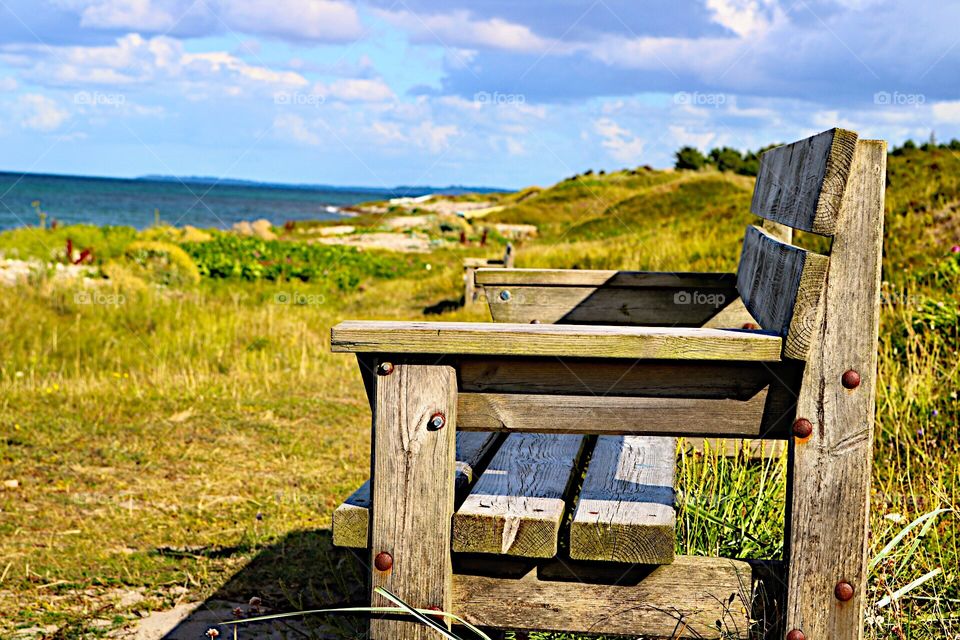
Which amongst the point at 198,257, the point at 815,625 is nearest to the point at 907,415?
the point at 815,625

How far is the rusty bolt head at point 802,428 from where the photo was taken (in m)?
1.82

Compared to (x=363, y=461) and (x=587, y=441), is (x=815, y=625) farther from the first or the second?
(x=363, y=461)

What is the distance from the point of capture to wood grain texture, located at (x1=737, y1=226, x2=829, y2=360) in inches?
70.2

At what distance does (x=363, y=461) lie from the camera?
5.13m

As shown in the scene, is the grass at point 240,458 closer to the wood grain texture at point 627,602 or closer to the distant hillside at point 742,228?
the distant hillside at point 742,228

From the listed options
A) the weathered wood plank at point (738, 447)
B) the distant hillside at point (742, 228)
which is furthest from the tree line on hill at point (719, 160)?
the weathered wood plank at point (738, 447)

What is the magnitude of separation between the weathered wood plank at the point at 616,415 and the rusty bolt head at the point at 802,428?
3cm

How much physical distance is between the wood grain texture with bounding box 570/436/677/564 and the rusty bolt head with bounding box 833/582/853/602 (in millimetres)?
332

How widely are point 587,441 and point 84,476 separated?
2.99 metres

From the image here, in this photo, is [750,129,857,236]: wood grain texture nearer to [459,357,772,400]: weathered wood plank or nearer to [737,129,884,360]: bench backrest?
[737,129,884,360]: bench backrest

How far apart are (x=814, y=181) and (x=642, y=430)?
620 millimetres

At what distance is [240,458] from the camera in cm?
511

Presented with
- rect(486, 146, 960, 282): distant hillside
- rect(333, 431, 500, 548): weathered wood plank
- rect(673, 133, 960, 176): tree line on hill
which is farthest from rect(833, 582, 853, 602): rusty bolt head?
rect(673, 133, 960, 176): tree line on hill

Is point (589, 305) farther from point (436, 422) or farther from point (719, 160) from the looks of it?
point (719, 160)
